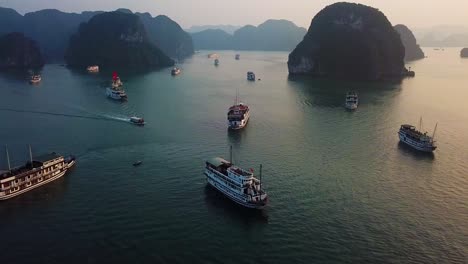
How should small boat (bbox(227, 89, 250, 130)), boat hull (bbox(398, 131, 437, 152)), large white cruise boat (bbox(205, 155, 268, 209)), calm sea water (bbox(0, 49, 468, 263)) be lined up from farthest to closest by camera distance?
1. small boat (bbox(227, 89, 250, 130))
2. boat hull (bbox(398, 131, 437, 152))
3. large white cruise boat (bbox(205, 155, 268, 209))
4. calm sea water (bbox(0, 49, 468, 263))

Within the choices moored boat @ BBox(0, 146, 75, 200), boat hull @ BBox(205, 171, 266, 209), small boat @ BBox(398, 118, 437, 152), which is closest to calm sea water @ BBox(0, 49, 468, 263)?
boat hull @ BBox(205, 171, 266, 209)

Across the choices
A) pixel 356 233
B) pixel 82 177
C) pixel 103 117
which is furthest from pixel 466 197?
pixel 103 117

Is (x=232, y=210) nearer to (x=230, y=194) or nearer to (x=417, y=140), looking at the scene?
(x=230, y=194)

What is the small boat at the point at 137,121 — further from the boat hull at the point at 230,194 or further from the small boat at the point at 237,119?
the boat hull at the point at 230,194

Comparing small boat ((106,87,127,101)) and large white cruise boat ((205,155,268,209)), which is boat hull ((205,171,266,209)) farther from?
small boat ((106,87,127,101))

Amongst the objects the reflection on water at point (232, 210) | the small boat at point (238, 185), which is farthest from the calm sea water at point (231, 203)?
the small boat at point (238, 185)

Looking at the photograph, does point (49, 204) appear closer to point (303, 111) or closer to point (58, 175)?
point (58, 175)

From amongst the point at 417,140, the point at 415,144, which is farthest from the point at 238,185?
the point at 417,140
